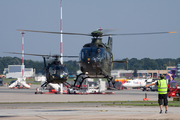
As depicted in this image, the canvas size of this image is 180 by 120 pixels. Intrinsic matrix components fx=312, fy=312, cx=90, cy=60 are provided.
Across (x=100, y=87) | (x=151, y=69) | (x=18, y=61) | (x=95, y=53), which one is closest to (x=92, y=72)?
(x=95, y=53)

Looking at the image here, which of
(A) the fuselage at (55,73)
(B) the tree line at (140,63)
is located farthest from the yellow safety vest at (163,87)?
(B) the tree line at (140,63)

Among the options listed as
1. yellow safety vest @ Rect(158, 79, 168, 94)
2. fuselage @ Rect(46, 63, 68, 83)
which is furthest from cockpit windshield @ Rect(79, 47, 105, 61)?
fuselage @ Rect(46, 63, 68, 83)

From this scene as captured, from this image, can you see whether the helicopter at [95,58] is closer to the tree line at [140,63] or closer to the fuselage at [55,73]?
the fuselage at [55,73]

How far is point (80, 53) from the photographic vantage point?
2361 centimetres

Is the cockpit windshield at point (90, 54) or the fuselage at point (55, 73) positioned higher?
the cockpit windshield at point (90, 54)

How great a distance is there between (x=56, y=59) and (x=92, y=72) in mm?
15574

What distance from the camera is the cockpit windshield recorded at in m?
23.2

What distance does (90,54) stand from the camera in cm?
2317

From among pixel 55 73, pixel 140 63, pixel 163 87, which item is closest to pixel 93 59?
pixel 163 87

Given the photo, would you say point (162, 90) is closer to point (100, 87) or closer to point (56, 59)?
point (56, 59)

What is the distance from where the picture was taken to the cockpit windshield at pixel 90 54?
2316 centimetres

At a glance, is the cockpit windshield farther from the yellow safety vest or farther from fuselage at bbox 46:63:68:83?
fuselage at bbox 46:63:68:83

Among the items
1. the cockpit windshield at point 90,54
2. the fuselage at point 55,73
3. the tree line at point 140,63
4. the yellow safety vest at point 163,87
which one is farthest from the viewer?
the tree line at point 140,63

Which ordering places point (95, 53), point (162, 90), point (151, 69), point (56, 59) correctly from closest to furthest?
point (162, 90), point (95, 53), point (56, 59), point (151, 69)
